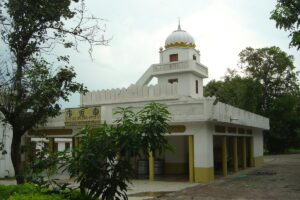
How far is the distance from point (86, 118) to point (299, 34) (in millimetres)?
12948

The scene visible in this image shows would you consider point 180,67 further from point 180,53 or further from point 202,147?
point 202,147

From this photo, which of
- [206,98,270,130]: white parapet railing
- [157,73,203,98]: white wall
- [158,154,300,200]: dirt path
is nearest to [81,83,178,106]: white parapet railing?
[157,73,203,98]: white wall

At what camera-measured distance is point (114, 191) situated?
24.3ft

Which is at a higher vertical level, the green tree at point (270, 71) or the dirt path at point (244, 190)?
the green tree at point (270, 71)

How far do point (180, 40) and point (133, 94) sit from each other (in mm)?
5660

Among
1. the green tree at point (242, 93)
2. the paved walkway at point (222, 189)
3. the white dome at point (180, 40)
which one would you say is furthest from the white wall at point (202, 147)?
the green tree at point (242, 93)

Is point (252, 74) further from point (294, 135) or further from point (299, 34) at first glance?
point (299, 34)

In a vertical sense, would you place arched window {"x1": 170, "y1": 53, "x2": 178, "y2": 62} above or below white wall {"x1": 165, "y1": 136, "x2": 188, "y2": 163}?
above

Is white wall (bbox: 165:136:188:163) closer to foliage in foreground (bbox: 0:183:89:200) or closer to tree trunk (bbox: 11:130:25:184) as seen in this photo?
tree trunk (bbox: 11:130:25:184)

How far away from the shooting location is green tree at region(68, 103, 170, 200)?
7.39 m

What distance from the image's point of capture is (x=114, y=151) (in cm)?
751

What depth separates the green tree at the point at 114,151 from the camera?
7.39 meters

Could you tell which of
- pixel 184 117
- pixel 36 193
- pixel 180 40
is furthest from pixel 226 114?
pixel 36 193

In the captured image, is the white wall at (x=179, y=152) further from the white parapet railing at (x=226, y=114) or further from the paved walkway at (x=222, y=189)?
the paved walkway at (x=222, y=189)
